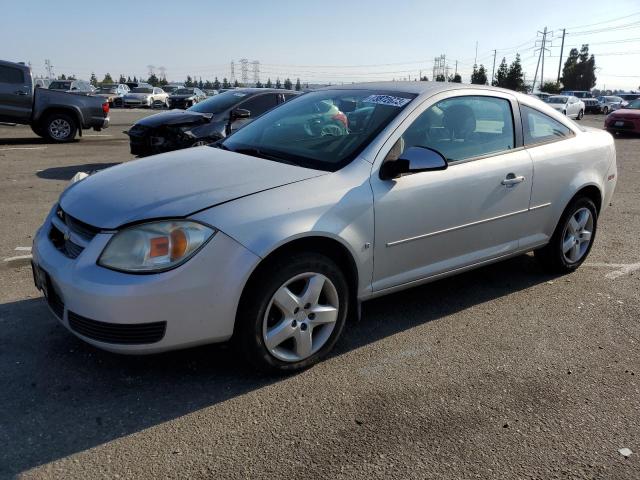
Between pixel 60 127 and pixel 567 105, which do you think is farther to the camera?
pixel 567 105

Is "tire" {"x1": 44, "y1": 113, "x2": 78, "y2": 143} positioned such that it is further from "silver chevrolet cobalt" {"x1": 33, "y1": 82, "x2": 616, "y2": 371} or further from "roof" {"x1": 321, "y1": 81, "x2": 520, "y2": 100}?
"roof" {"x1": 321, "y1": 81, "x2": 520, "y2": 100}

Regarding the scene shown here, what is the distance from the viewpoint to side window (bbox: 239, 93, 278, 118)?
9.78 m

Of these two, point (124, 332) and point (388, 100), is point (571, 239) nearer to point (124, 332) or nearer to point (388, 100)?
point (388, 100)

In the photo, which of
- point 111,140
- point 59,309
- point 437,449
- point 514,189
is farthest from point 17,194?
point 111,140

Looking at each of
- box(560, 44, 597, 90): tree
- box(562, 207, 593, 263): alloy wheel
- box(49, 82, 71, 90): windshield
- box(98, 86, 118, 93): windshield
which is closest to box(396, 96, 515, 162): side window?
box(562, 207, 593, 263): alloy wheel

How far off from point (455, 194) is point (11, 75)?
12.7m

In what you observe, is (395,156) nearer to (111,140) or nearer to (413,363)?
(413,363)

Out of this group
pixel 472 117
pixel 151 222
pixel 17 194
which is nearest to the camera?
pixel 151 222

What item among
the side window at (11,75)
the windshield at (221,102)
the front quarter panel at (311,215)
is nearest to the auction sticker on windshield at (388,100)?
the front quarter panel at (311,215)

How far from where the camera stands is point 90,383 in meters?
3.06

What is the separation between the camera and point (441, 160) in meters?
3.46

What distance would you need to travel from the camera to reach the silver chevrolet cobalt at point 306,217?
2.79 meters

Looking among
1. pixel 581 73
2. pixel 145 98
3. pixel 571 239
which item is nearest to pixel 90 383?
pixel 571 239

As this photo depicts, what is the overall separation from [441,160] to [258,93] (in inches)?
281
